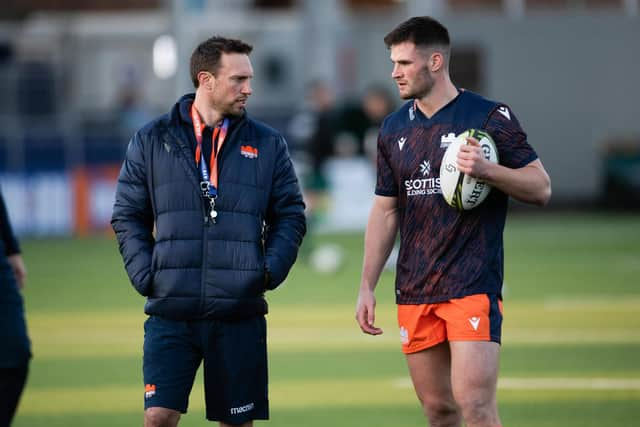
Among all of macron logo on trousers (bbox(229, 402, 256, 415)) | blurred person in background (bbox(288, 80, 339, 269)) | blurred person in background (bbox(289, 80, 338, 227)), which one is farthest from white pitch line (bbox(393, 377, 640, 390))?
blurred person in background (bbox(289, 80, 338, 227))

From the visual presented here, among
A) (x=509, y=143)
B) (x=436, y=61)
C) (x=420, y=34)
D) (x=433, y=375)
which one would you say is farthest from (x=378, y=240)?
(x=420, y=34)

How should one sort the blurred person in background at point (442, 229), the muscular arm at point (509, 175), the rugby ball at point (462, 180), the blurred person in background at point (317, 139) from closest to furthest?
the muscular arm at point (509, 175), the rugby ball at point (462, 180), the blurred person in background at point (442, 229), the blurred person in background at point (317, 139)

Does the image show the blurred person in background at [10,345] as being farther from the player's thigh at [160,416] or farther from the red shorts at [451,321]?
the red shorts at [451,321]

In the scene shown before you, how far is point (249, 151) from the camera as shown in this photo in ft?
22.0

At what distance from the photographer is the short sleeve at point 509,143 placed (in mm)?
6527

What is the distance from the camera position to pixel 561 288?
643 inches

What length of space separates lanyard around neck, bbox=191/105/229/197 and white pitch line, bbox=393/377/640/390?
4281mm

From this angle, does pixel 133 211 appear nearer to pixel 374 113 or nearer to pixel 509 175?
pixel 509 175

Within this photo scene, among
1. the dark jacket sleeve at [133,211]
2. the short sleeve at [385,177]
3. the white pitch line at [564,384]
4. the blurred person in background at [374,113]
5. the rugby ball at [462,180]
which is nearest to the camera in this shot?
the rugby ball at [462,180]

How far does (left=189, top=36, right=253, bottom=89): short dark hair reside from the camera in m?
6.66

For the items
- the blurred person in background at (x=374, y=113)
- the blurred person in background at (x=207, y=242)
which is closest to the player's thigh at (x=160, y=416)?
the blurred person in background at (x=207, y=242)

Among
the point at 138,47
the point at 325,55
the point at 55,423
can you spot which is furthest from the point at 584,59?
the point at 55,423

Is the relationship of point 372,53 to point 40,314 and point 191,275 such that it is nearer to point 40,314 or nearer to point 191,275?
point 40,314

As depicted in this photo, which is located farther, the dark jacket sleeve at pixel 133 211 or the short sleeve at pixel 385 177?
the short sleeve at pixel 385 177
